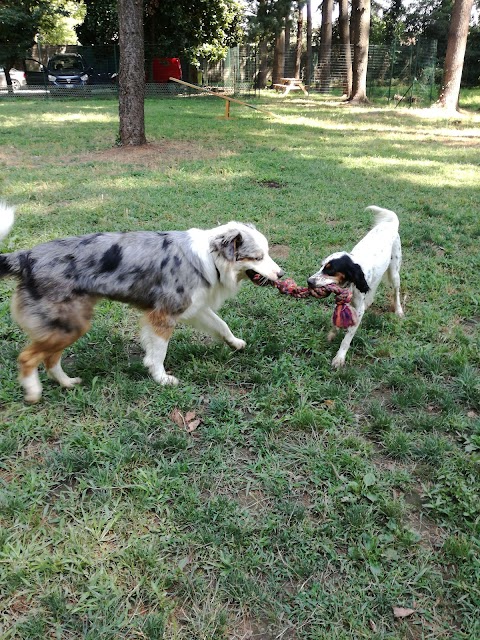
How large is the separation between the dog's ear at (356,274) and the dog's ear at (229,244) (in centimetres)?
90

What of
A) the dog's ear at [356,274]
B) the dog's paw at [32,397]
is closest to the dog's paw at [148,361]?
the dog's paw at [32,397]

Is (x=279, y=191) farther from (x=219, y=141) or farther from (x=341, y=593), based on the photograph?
(x=341, y=593)

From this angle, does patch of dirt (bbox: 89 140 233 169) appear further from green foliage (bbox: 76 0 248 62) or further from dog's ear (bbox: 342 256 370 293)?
green foliage (bbox: 76 0 248 62)

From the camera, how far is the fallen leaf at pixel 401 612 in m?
2.12

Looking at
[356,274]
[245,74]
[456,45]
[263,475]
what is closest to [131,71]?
[356,274]

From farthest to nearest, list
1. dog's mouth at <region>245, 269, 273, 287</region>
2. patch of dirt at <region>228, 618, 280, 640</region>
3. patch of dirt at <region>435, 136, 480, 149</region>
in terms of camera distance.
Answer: patch of dirt at <region>435, 136, 480, 149</region> → dog's mouth at <region>245, 269, 273, 287</region> → patch of dirt at <region>228, 618, 280, 640</region>

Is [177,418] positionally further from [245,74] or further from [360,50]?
[245,74]

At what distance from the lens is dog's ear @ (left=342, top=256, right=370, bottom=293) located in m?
3.79

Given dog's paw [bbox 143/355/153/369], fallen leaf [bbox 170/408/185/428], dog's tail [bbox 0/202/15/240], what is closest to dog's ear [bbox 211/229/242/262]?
dog's paw [bbox 143/355/153/369]

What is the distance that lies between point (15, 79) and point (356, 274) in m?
32.0

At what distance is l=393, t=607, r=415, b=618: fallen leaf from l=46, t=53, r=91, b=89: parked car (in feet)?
88.6

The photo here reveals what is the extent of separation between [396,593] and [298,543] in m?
0.49

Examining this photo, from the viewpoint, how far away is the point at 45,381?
3609 millimetres

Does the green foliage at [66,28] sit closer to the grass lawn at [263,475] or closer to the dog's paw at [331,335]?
the grass lawn at [263,475]
